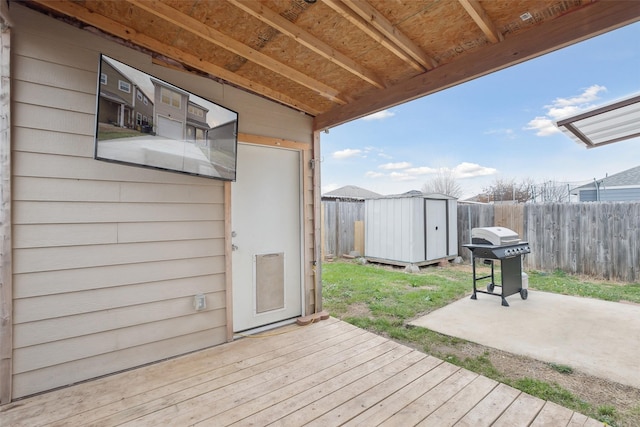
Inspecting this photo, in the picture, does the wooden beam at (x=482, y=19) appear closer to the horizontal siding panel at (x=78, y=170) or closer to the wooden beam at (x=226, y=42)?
the wooden beam at (x=226, y=42)

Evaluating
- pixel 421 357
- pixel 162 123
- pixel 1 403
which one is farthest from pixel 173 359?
pixel 421 357

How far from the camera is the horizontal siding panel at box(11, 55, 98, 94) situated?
6.13 ft

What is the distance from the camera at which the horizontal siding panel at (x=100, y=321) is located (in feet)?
6.22

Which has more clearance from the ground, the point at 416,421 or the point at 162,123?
the point at 162,123

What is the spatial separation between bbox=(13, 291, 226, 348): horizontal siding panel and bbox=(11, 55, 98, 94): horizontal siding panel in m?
1.50

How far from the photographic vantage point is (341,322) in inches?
131

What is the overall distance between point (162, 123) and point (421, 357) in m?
2.81

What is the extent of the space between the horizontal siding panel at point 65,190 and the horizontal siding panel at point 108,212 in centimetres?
4

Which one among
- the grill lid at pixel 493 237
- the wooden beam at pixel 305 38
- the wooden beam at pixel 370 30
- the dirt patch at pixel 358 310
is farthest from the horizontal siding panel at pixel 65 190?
the grill lid at pixel 493 237

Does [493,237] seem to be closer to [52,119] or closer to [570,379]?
[570,379]

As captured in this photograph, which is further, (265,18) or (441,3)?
(265,18)

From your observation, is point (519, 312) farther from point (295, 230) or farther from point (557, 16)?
point (557, 16)

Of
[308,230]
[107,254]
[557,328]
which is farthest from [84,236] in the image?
[557,328]

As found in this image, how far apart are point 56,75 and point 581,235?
781 centimetres
